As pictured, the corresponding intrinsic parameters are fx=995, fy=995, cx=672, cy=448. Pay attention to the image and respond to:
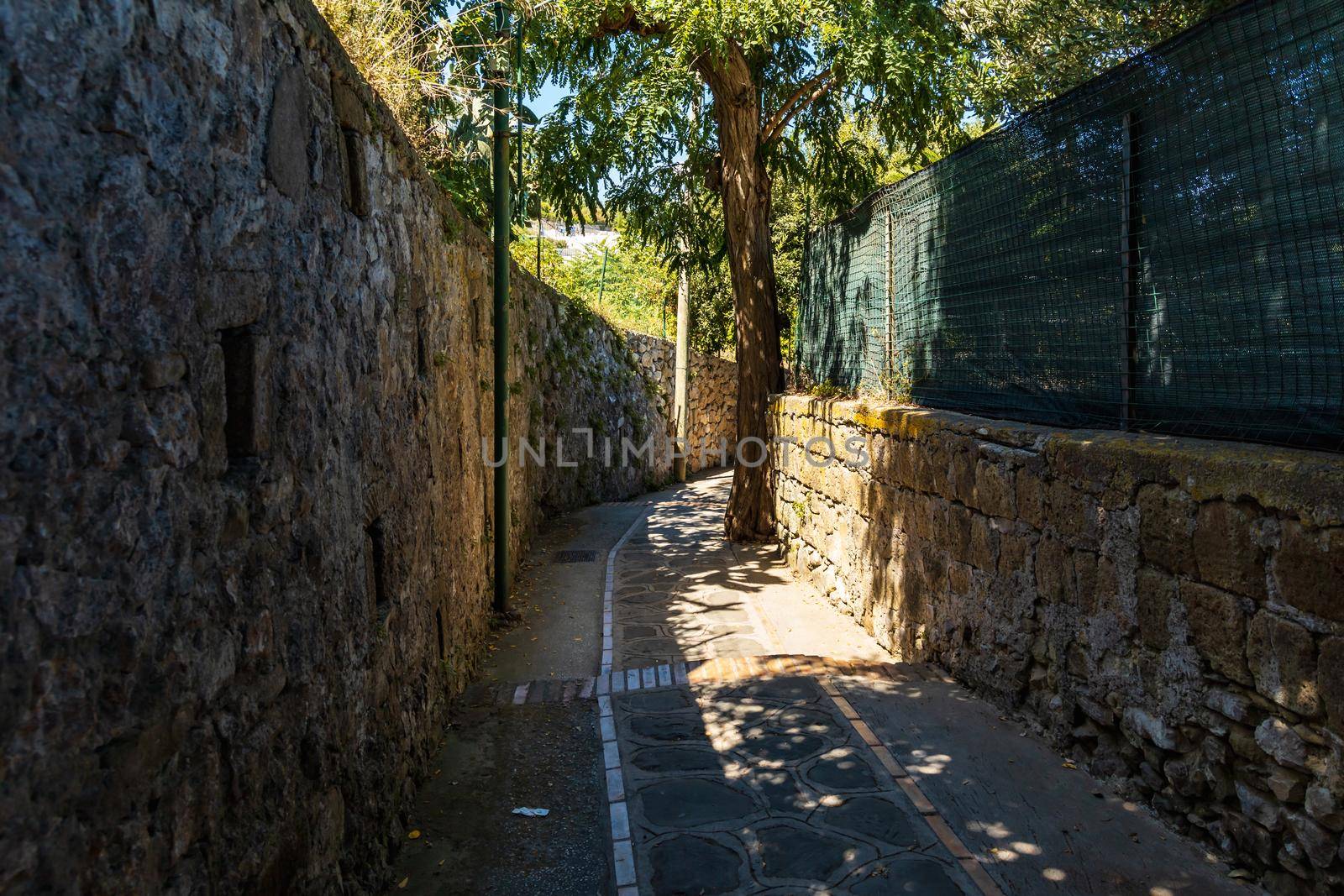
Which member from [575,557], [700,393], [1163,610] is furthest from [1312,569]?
[700,393]

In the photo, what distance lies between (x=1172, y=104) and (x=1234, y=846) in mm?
2836

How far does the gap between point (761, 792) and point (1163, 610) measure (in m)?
1.83

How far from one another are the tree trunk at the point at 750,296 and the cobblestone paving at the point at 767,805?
624 centimetres

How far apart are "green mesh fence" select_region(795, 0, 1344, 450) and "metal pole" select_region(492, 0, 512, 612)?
3.18 meters

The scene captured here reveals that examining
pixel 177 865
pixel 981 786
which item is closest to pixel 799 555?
pixel 981 786

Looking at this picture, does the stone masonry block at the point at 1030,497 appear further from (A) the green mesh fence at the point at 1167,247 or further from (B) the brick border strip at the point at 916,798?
(B) the brick border strip at the point at 916,798

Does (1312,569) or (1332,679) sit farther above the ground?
(1312,569)

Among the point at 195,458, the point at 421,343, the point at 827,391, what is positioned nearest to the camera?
the point at 195,458

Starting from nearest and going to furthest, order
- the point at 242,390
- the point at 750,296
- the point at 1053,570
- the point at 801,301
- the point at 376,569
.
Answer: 1. the point at 242,390
2. the point at 376,569
3. the point at 1053,570
4. the point at 801,301
5. the point at 750,296

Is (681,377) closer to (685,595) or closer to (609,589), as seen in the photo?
(609,589)

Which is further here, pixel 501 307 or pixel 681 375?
pixel 681 375

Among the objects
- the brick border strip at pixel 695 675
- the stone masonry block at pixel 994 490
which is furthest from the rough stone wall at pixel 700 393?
the stone masonry block at pixel 994 490

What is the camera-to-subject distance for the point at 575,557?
445 inches

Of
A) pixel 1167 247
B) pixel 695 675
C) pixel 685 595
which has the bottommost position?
pixel 685 595
